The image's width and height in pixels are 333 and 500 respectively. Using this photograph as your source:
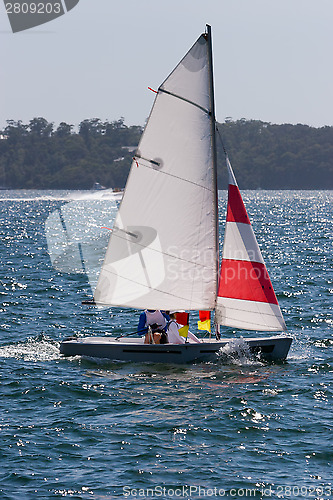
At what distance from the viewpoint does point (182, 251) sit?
20516 millimetres

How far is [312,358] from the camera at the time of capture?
71.3ft

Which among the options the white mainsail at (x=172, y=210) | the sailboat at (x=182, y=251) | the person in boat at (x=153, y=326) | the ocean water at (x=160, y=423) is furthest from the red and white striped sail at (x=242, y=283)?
the person in boat at (x=153, y=326)

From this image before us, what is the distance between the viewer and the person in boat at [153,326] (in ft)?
67.7

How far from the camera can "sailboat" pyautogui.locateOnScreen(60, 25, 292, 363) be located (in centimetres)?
1969

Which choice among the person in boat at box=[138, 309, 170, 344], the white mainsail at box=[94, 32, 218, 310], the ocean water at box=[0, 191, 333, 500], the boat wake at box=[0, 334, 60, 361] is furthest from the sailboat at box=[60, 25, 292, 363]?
the boat wake at box=[0, 334, 60, 361]

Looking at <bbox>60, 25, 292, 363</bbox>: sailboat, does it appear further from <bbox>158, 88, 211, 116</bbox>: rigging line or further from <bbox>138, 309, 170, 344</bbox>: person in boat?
<bbox>138, 309, 170, 344</bbox>: person in boat

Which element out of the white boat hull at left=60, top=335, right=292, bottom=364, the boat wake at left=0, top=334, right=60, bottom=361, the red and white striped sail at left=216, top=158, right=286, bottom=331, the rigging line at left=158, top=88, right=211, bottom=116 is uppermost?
the rigging line at left=158, top=88, right=211, bottom=116

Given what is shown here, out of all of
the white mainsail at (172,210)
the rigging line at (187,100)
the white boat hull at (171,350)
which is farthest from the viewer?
the white boat hull at (171,350)

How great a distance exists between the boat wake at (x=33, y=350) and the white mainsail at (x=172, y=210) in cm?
236

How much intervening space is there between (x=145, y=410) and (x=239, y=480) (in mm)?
3980

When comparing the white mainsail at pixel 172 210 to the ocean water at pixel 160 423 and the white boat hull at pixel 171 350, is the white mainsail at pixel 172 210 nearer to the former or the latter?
the white boat hull at pixel 171 350

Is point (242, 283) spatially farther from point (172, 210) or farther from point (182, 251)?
point (172, 210)

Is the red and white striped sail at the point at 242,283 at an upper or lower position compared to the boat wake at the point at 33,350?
upper

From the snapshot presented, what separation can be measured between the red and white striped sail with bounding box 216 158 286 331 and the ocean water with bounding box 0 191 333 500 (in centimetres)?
113
